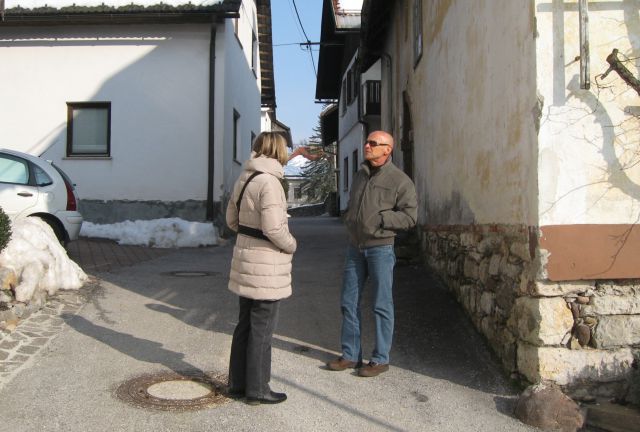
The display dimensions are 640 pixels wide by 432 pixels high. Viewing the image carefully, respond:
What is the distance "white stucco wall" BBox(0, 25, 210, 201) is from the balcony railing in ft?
19.6

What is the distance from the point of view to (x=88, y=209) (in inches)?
496

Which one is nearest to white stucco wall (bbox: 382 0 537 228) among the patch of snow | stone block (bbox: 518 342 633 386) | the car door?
stone block (bbox: 518 342 633 386)

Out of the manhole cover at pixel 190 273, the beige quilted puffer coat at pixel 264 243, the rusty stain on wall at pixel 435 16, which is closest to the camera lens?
the beige quilted puffer coat at pixel 264 243

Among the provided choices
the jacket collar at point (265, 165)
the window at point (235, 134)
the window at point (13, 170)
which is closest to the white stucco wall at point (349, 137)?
the window at point (235, 134)

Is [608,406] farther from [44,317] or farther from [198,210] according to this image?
[198,210]

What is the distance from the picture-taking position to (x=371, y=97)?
56.7ft

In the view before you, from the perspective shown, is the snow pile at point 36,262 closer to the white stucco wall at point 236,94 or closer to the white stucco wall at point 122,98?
the white stucco wall at point 122,98

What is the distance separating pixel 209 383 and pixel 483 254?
2.57 m

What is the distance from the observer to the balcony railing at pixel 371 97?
17.2 meters

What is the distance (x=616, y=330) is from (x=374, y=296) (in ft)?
5.48

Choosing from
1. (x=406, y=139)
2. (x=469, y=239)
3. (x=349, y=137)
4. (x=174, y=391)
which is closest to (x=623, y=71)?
(x=469, y=239)

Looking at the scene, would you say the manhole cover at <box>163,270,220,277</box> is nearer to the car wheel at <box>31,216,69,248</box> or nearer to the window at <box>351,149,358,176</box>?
the car wheel at <box>31,216,69,248</box>

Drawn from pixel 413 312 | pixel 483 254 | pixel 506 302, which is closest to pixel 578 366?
pixel 506 302

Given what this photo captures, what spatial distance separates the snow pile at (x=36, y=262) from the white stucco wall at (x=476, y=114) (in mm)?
4326
